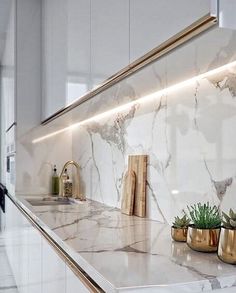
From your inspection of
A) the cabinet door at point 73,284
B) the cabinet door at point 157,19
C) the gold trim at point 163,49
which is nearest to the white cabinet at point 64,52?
the gold trim at point 163,49

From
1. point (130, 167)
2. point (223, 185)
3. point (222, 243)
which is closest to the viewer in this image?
point (222, 243)

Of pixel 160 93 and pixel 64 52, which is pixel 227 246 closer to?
pixel 160 93

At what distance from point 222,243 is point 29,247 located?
5.83ft

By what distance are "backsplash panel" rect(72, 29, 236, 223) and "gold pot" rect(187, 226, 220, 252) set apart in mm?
242

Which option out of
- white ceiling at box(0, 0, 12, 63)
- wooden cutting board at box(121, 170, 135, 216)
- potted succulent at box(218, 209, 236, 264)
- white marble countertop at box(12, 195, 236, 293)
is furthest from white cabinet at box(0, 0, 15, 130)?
potted succulent at box(218, 209, 236, 264)

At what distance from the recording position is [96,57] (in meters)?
1.90

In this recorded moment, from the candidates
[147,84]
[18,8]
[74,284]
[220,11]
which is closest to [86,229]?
[74,284]

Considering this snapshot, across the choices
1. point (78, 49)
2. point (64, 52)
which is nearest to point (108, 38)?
point (78, 49)

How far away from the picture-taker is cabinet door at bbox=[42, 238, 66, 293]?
1.53 metres

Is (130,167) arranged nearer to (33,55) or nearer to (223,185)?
(223,185)

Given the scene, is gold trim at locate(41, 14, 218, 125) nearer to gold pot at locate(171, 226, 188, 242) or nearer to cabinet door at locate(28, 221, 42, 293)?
gold pot at locate(171, 226, 188, 242)

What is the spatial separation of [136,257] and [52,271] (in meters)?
0.71

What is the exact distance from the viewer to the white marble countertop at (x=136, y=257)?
937mm

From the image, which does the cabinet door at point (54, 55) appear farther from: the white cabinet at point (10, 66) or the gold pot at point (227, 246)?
the gold pot at point (227, 246)
